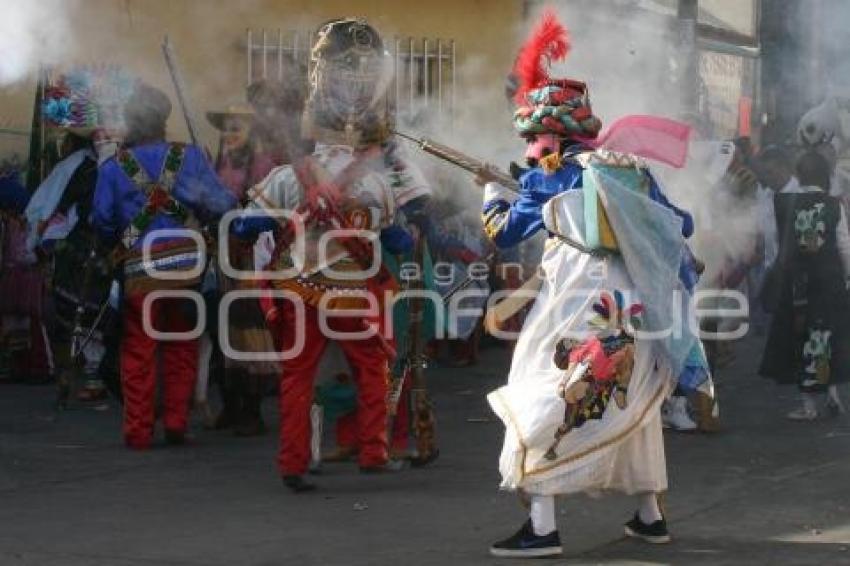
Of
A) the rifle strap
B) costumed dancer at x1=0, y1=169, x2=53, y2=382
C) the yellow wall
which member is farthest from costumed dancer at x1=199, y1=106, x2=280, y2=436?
costumed dancer at x1=0, y1=169, x2=53, y2=382

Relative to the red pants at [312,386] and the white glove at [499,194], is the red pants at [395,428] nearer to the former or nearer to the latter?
the red pants at [312,386]

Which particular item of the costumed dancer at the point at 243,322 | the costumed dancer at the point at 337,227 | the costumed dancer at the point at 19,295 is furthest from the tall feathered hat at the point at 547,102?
the costumed dancer at the point at 19,295

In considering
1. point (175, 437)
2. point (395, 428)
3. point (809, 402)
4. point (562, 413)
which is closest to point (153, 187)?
point (175, 437)

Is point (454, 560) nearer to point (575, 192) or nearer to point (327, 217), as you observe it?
point (575, 192)

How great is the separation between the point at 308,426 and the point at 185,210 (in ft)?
6.28

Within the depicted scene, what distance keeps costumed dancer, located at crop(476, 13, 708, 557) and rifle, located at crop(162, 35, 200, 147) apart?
9.77 feet

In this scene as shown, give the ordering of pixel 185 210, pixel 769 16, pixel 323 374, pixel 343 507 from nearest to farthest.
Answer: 1. pixel 343 507
2. pixel 323 374
3. pixel 185 210
4. pixel 769 16

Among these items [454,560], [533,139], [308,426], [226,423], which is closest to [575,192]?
[533,139]

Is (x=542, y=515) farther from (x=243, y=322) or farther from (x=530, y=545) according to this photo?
(x=243, y=322)

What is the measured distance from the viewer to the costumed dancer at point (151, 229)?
10125 mm

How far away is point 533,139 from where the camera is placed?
7.57 m

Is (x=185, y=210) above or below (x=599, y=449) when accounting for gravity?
above

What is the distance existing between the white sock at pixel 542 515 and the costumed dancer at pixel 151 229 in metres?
3.53

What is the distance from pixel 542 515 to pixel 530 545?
0.39ft
